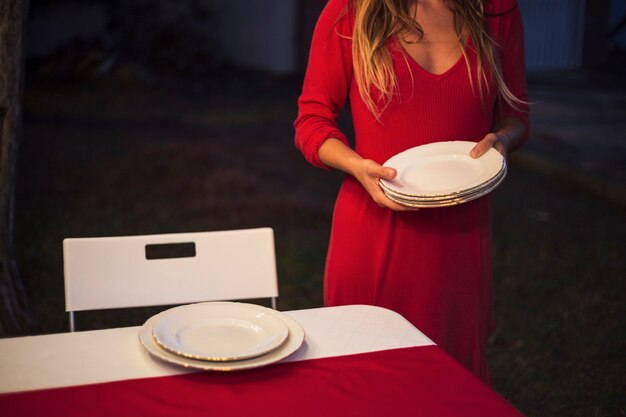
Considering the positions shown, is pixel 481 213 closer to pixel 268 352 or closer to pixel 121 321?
pixel 268 352

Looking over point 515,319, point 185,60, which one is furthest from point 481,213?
point 185,60

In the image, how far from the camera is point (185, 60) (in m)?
13.6

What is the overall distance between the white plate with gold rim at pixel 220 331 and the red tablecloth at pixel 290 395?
0.04 m

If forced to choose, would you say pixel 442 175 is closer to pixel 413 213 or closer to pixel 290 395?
pixel 413 213

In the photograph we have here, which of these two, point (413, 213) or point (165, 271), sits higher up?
point (413, 213)

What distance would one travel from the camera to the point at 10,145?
306 centimetres

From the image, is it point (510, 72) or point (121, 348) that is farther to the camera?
point (510, 72)

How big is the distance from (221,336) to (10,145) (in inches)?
75.2

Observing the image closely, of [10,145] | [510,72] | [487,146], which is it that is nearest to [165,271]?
[487,146]

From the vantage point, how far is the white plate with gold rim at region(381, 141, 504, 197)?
1.85m

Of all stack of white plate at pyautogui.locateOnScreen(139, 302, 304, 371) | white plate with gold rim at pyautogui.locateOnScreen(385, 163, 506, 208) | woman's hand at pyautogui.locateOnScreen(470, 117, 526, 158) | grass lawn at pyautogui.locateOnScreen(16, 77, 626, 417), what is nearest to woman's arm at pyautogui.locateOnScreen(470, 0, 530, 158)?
woman's hand at pyautogui.locateOnScreen(470, 117, 526, 158)

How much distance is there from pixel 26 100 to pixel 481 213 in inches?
378

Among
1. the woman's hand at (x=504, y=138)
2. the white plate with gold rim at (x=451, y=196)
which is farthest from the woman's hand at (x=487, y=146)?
the white plate with gold rim at (x=451, y=196)

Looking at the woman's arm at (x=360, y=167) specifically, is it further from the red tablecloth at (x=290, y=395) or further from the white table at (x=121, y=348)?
the red tablecloth at (x=290, y=395)
